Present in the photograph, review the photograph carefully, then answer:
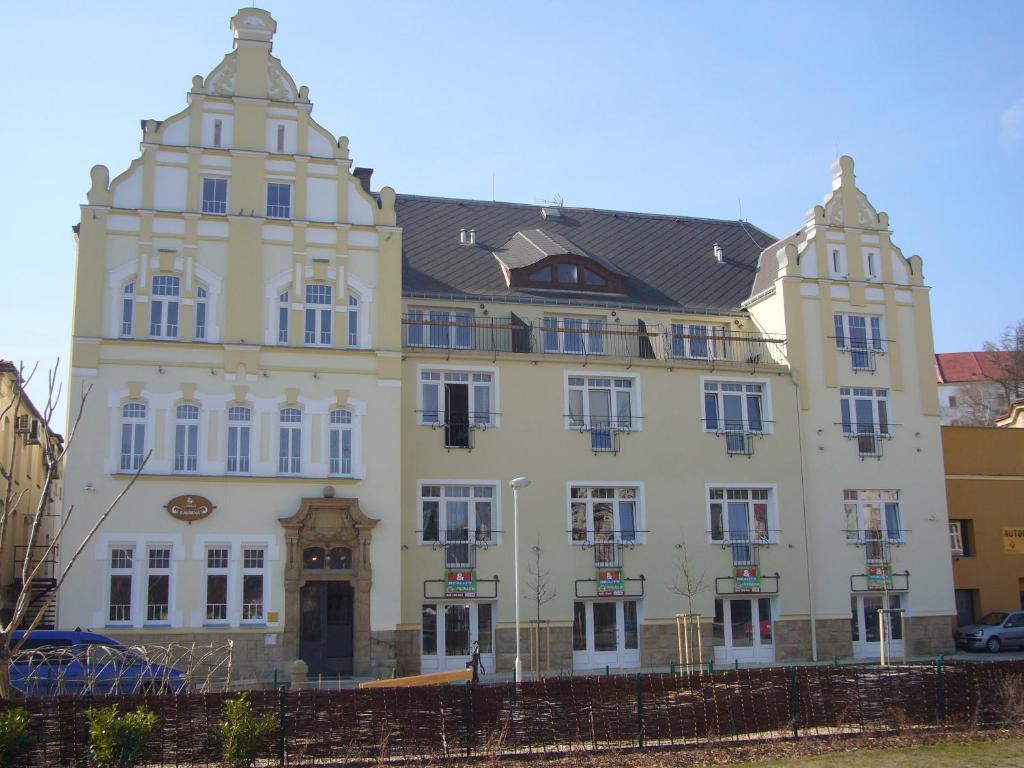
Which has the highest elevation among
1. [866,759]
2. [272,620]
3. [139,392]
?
[139,392]

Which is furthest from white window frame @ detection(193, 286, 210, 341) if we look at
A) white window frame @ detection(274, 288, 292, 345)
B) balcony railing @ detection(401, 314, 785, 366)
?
balcony railing @ detection(401, 314, 785, 366)

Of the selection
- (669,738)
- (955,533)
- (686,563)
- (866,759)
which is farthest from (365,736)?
(955,533)

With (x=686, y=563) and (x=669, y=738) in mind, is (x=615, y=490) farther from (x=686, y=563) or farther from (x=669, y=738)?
(x=669, y=738)

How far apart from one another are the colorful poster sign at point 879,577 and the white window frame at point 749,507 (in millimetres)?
3504

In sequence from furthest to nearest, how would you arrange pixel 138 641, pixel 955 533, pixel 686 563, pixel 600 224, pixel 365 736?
pixel 600 224, pixel 955 533, pixel 686 563, pixel 138 641, pixel 365 736

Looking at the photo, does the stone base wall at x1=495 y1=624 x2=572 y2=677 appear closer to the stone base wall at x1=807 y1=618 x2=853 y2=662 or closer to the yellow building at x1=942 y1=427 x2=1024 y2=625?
the stone base wall at x1=807 y1=618 x2=853 y2=662

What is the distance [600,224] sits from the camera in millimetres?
45938

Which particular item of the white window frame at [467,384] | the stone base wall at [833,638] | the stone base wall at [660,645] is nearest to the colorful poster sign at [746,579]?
the stone base wall at [660,645]

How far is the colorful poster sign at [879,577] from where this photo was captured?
37.9m

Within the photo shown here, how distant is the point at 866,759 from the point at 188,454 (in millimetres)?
21195

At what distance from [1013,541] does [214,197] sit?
3114 centimetres

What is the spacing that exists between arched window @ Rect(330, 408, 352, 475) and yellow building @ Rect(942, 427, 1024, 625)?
22724mm

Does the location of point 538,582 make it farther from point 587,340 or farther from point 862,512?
point 862,512

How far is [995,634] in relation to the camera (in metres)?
38.6
